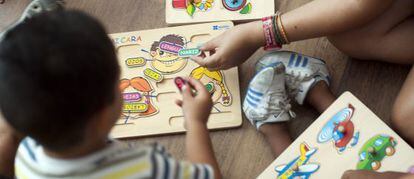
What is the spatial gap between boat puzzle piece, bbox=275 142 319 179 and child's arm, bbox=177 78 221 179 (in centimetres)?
18

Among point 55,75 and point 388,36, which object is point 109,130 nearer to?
point 55,75

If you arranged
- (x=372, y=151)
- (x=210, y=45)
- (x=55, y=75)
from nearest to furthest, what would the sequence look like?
(x=55, y=75), (x=372, y=151), (x=210, y=45)

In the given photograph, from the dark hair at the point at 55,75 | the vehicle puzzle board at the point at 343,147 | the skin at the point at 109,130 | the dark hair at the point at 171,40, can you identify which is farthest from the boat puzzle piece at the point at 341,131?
the dark hair at the point at 55,75

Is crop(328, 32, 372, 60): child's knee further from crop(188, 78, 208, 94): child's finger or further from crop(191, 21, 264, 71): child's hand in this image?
crop(188, 78, 208, 94): child's finger

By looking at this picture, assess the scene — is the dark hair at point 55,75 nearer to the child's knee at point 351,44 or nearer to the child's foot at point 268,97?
the child's foot at point 268,97

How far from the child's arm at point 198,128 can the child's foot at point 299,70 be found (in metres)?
0.25

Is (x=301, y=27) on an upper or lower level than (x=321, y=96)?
upper

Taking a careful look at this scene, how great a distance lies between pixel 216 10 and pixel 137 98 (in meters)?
0.26

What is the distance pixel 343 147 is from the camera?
0.84 m

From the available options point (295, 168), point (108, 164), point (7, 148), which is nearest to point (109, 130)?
point (108, 164)

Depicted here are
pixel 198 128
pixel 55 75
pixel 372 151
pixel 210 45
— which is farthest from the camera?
pixel 210 45

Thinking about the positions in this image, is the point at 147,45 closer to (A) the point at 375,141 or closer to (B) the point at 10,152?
(B) the point at 10,152

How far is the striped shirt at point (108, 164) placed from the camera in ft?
1.66

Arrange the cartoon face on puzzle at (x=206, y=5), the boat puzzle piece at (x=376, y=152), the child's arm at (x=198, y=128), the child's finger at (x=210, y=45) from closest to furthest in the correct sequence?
the child's arm at (x=198, y=128) → the boat puzzle piece at (x=376, y=152) → the child's finger at (x=210, y=45) → the cartoon face on puzzle at (x=206, y=5)
